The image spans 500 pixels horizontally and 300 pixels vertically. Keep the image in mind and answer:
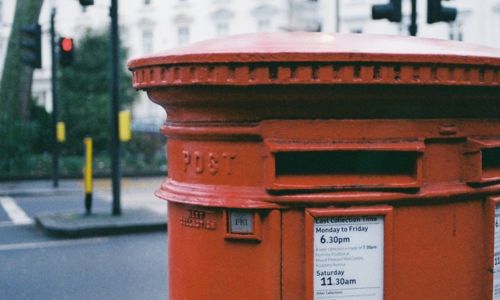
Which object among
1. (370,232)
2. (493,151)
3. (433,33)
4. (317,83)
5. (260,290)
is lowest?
(260,290)

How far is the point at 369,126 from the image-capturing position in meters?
1.90

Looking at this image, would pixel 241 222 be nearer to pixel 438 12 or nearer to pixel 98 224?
pixel 438 12

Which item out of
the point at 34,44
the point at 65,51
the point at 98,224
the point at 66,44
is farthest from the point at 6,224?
the point at 34,44

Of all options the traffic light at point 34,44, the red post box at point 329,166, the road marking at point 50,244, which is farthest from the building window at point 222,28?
the red post box at point 329,166

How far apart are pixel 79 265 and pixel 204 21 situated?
36828 millimetres

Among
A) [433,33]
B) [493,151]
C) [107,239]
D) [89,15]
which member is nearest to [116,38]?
[107,239]

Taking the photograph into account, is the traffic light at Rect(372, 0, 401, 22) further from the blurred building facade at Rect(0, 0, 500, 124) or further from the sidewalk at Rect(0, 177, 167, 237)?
the blurred building facade at Rect(0, 0, 500, 124)

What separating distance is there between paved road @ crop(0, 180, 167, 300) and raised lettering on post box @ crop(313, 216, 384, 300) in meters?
4.33

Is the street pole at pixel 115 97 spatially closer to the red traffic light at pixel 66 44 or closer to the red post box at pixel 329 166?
the red traffic light at pixel 66 44

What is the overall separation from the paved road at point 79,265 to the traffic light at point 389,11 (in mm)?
3705

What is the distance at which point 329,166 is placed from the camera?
1.98 metres

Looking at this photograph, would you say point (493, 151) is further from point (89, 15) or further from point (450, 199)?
point (89, 15)

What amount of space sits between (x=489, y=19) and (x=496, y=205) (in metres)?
34.3

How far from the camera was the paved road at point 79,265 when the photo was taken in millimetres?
6285
